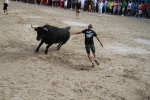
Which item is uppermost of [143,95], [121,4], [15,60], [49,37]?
[121,4]

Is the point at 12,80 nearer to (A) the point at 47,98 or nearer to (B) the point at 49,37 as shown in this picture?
(A) the point at 47,98

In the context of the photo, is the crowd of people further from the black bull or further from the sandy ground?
the black bull

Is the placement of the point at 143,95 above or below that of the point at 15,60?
below

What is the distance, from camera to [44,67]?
9961mm

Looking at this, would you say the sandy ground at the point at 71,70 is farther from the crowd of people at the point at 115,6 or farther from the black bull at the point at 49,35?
the crowd of people at the point at 115,6

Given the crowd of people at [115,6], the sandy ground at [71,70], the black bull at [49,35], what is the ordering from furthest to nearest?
the crowd of people at [115,6] < the black bull at [49,35] < the sandy ground at [71,70]

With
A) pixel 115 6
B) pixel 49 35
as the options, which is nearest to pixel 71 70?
pixel 49 35

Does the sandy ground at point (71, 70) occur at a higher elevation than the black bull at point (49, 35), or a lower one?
lower

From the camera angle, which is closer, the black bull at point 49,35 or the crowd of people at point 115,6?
the black bull at point 49,35

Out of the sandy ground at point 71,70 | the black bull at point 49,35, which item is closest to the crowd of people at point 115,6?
the sandy ground at point 71,70

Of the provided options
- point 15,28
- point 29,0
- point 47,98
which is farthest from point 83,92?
point 29,0

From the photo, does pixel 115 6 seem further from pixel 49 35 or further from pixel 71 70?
pixel 71 70

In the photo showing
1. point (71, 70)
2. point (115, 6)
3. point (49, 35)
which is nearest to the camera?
point (71, 70)

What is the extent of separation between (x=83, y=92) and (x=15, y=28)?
9.05 m
